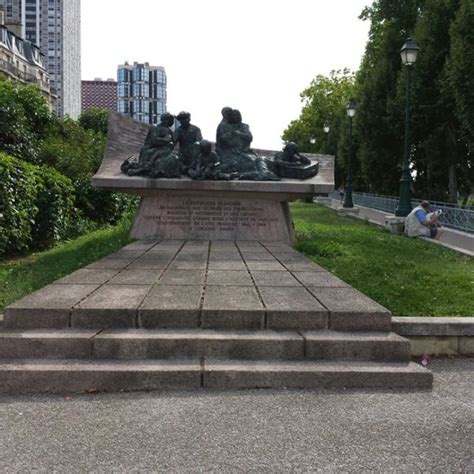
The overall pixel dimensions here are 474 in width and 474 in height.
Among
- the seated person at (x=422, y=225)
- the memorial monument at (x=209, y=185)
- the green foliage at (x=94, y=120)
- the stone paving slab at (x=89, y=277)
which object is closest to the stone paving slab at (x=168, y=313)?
the stone paving slab at (x=89, y=277)

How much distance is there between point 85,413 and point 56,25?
444 feet

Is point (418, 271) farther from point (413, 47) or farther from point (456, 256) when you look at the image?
point (413, 47)

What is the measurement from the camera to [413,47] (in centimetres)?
1622

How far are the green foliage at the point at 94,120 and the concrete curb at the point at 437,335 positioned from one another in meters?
30.1

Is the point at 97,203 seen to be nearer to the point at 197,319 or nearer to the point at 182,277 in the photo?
the point at 182,277

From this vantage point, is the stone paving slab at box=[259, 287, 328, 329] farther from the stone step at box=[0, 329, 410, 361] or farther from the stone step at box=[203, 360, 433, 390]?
the stone step at box=[203, 360, 433, 390]

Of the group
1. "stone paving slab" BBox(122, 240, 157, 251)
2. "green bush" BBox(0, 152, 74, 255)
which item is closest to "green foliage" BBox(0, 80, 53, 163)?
"green bush" BBox(0, 152, 74, 255)

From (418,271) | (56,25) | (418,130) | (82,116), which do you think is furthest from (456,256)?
(56,25)

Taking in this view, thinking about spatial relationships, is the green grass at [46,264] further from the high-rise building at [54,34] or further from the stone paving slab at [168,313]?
the high-rise building at [54,34]

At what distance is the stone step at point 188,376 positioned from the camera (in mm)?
4023

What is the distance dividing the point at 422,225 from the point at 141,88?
66.5 m

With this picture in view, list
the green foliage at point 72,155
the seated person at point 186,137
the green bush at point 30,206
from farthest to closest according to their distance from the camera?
1. the green foliage at point 72,155
2. the seated person at point 186,137
3. the green bush at point 30,206

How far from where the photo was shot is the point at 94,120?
33.8 m

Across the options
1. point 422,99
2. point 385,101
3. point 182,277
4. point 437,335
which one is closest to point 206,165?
point 182,277
